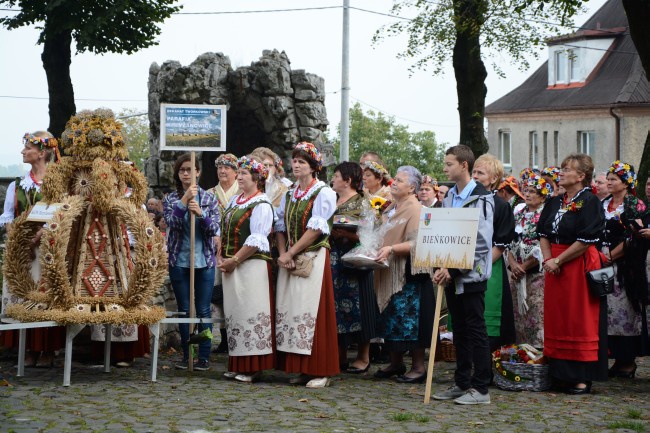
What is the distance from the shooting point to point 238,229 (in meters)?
9.47

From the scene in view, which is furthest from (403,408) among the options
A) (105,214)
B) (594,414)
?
(105,214)

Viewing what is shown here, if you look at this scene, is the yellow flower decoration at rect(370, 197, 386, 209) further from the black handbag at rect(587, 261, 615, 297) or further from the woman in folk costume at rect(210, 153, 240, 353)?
the black handbag at rect(587, 261, 615, 297)

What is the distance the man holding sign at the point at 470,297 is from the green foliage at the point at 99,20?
1806cm

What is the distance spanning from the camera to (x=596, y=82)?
47.8 metres

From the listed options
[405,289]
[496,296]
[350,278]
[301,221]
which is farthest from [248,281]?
[496,296]

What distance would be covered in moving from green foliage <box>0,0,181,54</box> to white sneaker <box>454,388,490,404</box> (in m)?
18.6

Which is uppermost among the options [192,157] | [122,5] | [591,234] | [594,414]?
[122,5]

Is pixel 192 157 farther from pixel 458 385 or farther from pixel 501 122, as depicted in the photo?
pixel 501 122

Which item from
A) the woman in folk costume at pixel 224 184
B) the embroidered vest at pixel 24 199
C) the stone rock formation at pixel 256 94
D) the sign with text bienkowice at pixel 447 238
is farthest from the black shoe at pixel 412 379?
the stone rock formation at pixel 256 94

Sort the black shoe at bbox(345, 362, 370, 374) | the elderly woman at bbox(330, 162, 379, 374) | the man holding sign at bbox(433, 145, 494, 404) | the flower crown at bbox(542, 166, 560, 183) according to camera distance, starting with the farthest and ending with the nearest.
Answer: the flower crown at bbox(542, 166, 560, 183)
the black shoe at bbox(345, 362, 370, 374)
the elderly woman at bbox(330, 162, 379, 374)
the man holding sign at bbox(433, 145, 494, 404)

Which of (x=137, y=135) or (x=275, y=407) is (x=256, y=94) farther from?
(x=137, y=135)

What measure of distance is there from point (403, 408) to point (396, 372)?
5.75 feet

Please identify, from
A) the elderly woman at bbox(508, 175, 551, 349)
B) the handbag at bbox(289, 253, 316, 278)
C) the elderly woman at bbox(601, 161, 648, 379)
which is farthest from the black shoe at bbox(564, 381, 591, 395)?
the handbag at bbox(289, 253, 316, 278)

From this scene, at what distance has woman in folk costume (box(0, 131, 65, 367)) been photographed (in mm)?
10047
